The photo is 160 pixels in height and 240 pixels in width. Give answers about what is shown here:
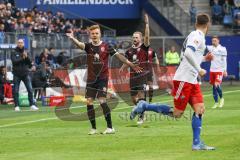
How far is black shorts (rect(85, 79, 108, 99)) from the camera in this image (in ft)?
56.3

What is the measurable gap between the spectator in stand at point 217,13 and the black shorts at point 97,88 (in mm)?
33765

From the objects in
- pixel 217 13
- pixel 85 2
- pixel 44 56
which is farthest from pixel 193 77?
pixel 217 13

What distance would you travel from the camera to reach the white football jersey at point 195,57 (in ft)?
45.2

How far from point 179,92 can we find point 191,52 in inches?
29.3

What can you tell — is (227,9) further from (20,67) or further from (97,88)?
(97,88)

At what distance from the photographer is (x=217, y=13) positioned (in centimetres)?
5038

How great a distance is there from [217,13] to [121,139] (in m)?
35.5

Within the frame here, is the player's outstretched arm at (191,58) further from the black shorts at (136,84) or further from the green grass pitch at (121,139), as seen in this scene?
the black shorts at (136,84)

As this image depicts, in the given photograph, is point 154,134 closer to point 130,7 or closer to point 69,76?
point 69,76

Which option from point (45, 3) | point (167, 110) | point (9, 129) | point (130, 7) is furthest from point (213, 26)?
point (167, 110)

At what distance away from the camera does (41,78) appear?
32.7 metres

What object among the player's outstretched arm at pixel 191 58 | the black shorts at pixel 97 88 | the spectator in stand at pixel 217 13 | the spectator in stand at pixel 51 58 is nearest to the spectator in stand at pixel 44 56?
the spectator in stand at pixel 51 58

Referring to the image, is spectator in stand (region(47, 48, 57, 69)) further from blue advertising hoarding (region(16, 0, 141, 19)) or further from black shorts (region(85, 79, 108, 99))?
black shorts (region(85, 79, 108, 99))

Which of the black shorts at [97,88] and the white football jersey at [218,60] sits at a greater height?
the white football jersey at [218,60]
